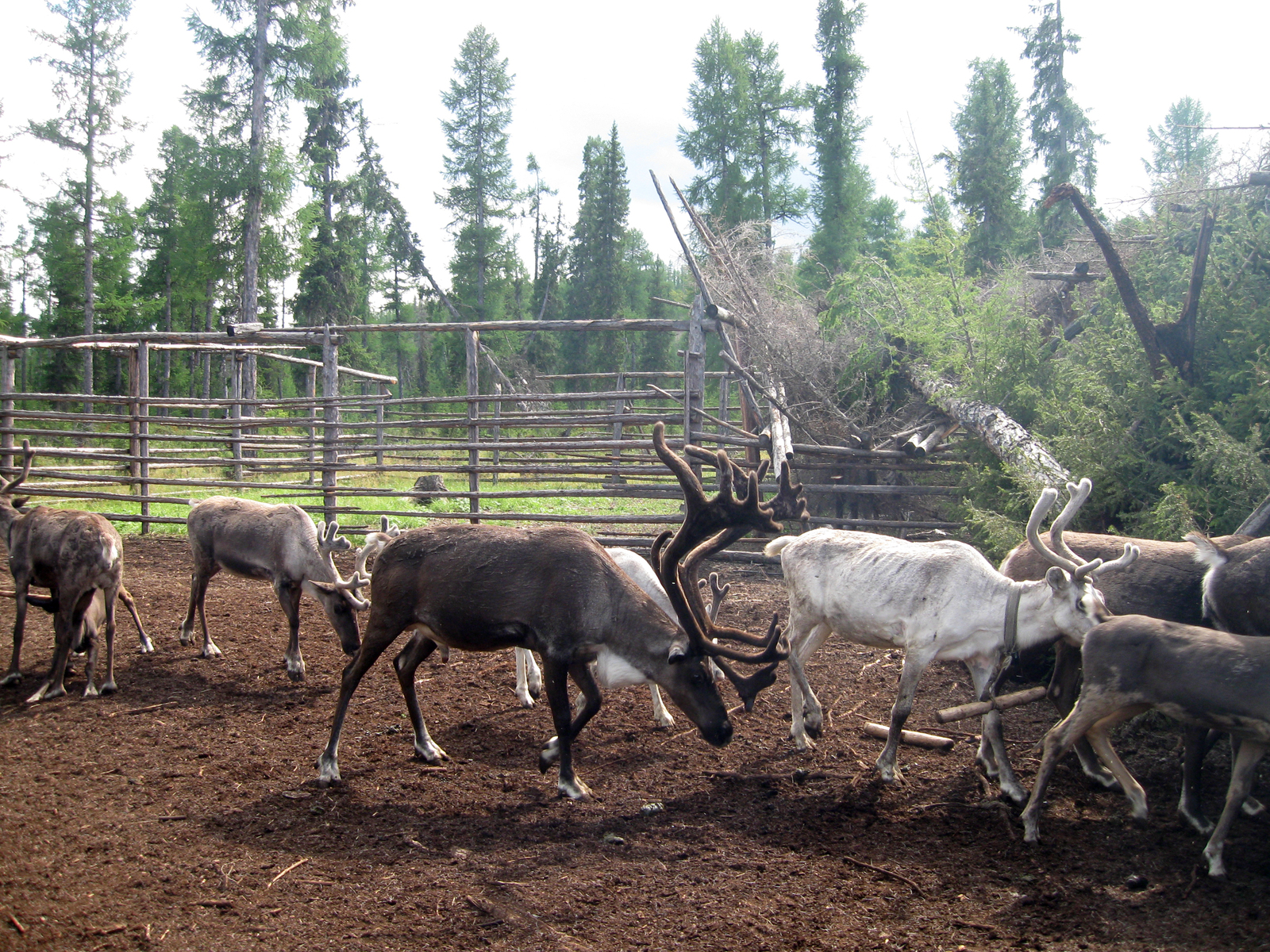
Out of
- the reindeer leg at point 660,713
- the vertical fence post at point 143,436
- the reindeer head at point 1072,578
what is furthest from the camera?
the vertical fence post at point 143,436

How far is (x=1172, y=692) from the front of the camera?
3699 mm

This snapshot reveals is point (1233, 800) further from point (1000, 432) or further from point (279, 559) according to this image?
point (279, 559)

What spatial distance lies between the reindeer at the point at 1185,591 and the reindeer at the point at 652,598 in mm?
2208

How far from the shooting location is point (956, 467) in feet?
32.1

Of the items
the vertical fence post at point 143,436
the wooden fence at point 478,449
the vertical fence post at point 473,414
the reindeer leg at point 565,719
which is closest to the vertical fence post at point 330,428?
the wooden fence at point 478,449

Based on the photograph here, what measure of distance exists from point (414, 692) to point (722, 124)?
95.6 ft

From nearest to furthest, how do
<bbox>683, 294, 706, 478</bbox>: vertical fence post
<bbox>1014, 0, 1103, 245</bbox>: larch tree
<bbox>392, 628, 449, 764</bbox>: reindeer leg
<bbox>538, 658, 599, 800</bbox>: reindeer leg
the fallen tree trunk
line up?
<bbox>538, 658, 599, 800</bbox>: reindeer leg < <bbox>392, 628, 449, 764</bbox>: reindeer leg < the fallen tree trunk < <bbox>683, 294, 706, 478</bbox>: vertical fence post < <bbox>1014, 0, 1103, 245</bbox>: larch tree

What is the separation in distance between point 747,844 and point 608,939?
1043 mm

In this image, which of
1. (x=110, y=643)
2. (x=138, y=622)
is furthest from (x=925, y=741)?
(x=138, y=622)

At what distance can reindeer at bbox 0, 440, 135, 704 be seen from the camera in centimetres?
Result: 596

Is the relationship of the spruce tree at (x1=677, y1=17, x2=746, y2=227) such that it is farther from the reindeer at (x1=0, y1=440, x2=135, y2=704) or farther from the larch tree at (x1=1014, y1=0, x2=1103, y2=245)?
the reindeer at (x1=0, y1=440, x2=135, y2=704)

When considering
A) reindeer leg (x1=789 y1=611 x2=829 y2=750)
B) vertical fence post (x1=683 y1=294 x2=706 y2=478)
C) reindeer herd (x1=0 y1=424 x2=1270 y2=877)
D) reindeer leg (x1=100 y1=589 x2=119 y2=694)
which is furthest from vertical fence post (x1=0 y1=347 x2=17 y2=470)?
reindeer leg (x1=789 y1=611 x2=829 y2=750)

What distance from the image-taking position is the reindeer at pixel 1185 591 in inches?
163

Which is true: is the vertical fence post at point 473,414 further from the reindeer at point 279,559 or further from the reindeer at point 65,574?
the reindeer at point 65,574
